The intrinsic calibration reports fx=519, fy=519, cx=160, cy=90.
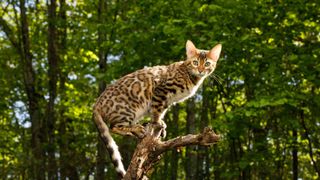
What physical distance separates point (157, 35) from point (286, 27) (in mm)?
4343

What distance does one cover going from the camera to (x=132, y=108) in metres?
7.83

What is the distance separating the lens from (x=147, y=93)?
8156mm

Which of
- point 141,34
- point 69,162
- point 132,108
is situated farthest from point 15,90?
point 132,108

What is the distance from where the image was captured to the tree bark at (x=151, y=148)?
6.20 meters

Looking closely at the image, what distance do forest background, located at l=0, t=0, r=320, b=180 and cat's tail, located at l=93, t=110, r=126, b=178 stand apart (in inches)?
266

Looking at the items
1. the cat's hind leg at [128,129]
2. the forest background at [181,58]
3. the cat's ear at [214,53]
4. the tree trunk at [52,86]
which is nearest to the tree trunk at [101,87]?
the forest background at [181,58]

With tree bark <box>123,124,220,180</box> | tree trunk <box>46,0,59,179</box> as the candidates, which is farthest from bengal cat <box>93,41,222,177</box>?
tree trunk <box>46,0,59,179</box>

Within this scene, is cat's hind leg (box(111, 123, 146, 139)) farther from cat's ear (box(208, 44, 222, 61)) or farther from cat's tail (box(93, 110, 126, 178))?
cat's ear (box(208, 44, 222, 61))

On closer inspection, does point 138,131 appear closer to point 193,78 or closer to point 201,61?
point 193,78

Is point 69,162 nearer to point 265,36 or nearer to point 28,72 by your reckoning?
point 28,72

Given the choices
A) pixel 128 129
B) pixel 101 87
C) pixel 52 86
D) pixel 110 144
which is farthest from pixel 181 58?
pixel 110 144

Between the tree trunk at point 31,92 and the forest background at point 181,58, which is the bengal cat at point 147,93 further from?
the tree trunk at point 31,92

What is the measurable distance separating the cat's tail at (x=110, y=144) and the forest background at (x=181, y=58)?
6.75 metres

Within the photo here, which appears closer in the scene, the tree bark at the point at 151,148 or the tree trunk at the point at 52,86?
the tree bark at the point at 151,148
